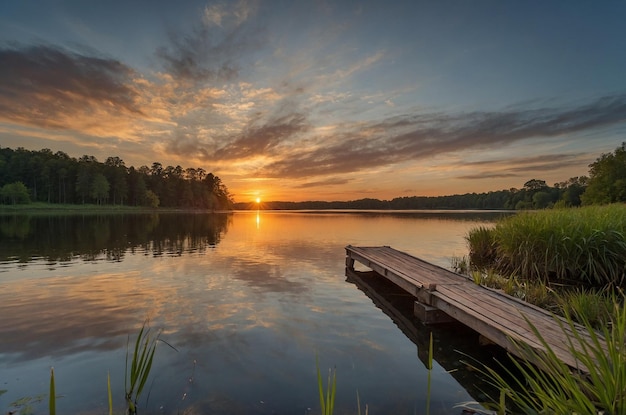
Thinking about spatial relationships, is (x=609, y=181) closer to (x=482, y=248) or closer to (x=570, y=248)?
(x=482, y=248)

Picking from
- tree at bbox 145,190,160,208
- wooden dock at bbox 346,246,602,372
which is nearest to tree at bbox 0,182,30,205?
tree at bbox 145,190,160,208

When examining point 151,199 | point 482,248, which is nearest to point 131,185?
point 151,199

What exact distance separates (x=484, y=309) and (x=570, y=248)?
23.7 feet

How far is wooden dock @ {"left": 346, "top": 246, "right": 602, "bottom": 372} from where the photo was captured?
535 cm

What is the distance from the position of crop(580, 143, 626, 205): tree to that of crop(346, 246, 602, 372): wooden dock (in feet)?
196

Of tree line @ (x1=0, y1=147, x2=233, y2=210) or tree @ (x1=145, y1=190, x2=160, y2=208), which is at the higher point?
tree line @ (x1=0, y1=147, x2=233, y2=210)

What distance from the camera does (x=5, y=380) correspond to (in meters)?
5.54

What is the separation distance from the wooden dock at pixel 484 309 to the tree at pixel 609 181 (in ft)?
196

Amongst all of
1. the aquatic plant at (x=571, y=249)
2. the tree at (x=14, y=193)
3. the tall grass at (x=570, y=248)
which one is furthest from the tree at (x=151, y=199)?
the aquatic plant at (x=571, y=249)

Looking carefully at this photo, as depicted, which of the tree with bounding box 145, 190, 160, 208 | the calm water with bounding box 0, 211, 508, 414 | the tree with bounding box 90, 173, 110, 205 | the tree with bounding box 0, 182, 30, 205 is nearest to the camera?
the calm water with bounding box 0, 211, 508, 414

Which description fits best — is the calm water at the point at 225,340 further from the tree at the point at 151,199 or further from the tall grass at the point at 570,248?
the tree at the point at 151,199

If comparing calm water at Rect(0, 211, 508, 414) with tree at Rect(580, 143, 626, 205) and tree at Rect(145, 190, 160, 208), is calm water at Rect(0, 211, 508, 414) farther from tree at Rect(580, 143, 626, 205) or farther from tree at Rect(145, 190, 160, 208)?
tree at Rect(145, 190, 160, 208)

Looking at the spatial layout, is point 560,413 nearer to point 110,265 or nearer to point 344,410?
point 344,410

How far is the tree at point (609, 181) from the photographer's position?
171ft
